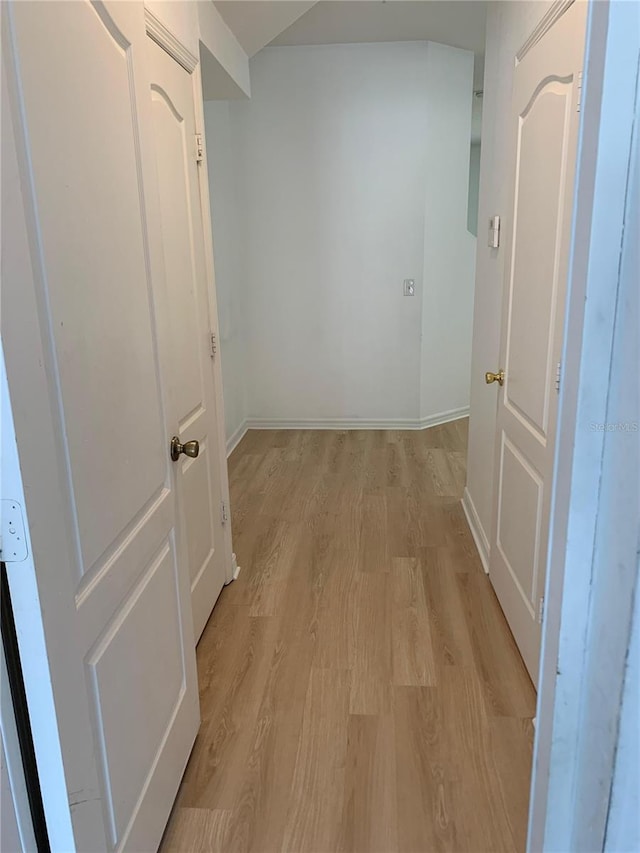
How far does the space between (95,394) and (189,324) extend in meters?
1.11

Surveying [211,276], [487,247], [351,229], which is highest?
[351,229]

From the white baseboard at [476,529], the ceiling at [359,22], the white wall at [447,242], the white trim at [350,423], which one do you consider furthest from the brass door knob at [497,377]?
the white trim at [350,423]

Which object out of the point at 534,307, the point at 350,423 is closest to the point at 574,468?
the point at 534,307

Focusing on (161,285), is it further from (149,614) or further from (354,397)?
(354,397)

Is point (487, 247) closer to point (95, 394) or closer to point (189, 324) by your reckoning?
point (189, 324)

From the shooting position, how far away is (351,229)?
4.66 m

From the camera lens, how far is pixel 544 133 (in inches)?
71.8

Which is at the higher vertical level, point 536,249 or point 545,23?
point 545,23

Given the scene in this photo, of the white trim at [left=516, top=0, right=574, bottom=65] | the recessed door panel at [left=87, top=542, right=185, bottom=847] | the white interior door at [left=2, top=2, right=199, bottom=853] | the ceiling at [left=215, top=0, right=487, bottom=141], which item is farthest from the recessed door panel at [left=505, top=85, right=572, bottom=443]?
the ceiling at [left=215, top=0, right=487, bottom=141]

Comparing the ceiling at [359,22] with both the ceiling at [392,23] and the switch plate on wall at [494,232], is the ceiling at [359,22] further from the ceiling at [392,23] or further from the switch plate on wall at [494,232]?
the switch plate on wall at [494,232]

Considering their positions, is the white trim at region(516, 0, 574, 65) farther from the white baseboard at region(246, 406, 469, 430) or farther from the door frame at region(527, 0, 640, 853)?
the white baseboard at region(246, 406, 469, 430)

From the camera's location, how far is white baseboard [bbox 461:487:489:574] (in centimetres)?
280

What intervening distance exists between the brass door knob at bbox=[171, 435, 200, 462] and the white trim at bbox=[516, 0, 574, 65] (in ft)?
4.89

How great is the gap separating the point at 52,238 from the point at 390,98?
4138mm
